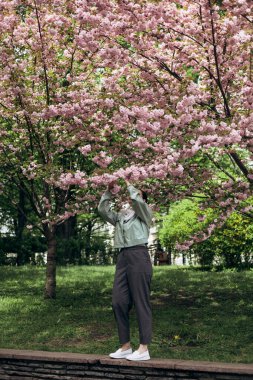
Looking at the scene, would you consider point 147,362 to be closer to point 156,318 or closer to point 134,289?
point 134,289

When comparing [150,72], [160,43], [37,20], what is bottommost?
[150,72]

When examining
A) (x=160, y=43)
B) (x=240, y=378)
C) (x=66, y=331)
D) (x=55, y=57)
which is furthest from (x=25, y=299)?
(x=240, y=378)

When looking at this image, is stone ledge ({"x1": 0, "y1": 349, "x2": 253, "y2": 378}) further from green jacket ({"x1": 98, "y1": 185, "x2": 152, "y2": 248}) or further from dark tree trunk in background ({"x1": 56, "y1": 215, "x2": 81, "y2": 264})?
dark tree trunk in background ({"x1": 56, "y1": 215, "x2": 81, "y2": 264})

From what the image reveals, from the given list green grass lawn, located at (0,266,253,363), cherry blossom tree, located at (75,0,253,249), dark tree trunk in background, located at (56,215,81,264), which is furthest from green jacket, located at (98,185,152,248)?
dark tree trunk in background, located at (56,215,81,264)

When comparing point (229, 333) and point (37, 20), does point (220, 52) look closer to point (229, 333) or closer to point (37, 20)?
point (37, 20)

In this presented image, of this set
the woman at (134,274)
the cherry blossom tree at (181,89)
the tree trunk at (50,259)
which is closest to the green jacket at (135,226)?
the woman at (134,274)

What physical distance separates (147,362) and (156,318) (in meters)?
3.24

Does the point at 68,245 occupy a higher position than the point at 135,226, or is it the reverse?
the point at 68,245

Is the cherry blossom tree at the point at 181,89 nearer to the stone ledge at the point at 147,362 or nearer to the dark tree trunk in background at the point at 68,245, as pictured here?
the stone ledge at the point at 147,362

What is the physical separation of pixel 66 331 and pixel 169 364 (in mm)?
2906

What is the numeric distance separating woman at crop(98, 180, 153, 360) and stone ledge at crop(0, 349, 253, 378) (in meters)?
0.15

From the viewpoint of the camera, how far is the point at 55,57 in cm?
1138

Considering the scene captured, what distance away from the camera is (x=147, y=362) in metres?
6.64

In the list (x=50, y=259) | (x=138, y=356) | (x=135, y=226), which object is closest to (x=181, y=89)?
(x=135, y=226)
